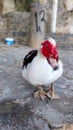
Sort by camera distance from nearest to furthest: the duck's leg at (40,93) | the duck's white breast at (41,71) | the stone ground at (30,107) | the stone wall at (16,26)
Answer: the stone ground at (30,107)
the duck's white breast at (41,71)
the duck's leg at (40,93)
the stone wall at (16,26)

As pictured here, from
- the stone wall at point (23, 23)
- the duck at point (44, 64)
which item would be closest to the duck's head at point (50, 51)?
the duck at point (44, 64)

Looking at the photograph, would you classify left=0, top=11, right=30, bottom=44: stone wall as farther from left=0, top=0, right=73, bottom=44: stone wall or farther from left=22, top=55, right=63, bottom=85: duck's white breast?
left=22, top=55, right=63, bottom=85: duck's white breast

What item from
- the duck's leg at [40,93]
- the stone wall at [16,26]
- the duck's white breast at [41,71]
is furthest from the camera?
the stone wall at [16,26]

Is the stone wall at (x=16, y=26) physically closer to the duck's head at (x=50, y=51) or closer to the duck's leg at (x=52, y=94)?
the duck's leg at (x=52, y=94)

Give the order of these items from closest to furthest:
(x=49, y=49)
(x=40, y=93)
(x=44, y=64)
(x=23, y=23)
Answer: (x=49, y=49) < (x=44, y=64) < (x=40, y=93) < (x=23, y=23)

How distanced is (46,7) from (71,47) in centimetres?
96

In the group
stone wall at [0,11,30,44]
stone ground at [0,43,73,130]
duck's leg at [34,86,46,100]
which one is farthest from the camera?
stone wall at [0,11,30,44]

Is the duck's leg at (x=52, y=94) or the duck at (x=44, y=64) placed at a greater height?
the duck at (x=44, y=64)

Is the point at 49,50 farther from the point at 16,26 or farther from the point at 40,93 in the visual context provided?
the point at 16,26

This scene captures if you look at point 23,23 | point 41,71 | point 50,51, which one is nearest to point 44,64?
point 41,71

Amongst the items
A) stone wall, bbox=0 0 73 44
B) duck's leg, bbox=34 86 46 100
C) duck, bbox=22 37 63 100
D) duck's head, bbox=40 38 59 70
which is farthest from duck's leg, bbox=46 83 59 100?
stone wall, bbox=0 0 73 44

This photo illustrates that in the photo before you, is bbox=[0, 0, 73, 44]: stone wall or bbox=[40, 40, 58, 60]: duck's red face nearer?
bbox=[40, 40, 58, 60]: duck's red face

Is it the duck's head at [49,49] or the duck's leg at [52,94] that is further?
the duck's leg at [52,94]

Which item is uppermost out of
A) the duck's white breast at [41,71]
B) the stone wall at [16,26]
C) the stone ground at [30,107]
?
the duck's white breast at [41,71]
